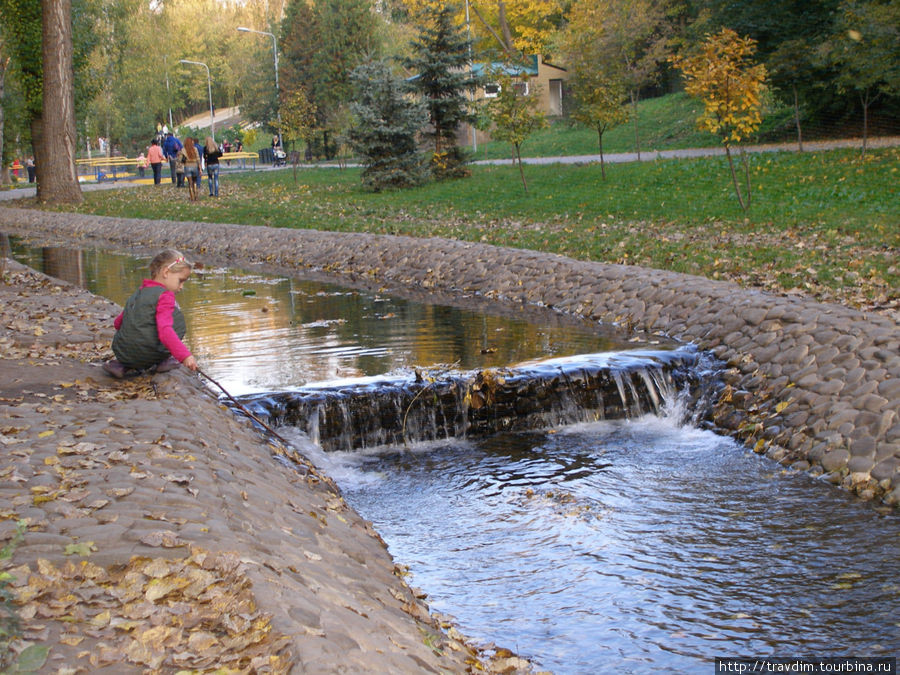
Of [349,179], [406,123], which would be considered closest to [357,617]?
[406,123]

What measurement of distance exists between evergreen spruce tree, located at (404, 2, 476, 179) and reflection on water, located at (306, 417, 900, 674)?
74.4ft

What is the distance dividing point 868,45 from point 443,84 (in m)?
12.6

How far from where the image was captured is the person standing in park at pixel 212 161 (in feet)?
101

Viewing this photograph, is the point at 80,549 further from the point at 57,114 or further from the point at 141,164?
the point at 141,164

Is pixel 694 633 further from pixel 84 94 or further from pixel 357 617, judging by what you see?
pixel 84 94

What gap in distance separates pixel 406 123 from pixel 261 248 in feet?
34.1

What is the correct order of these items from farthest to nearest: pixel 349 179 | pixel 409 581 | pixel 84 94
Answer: pixel 84 94 → pixel 349 179 → pixel 409 581

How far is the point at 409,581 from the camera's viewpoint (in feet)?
20.3

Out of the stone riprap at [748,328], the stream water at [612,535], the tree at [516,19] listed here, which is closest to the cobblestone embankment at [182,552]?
the stream water at [612,535]

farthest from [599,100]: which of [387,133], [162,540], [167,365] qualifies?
[162,540]

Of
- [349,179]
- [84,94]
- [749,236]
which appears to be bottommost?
[749,236]

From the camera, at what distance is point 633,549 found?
6.53 metres

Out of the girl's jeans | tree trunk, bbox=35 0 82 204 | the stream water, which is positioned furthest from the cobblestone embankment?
tree trunk, bbox=35 0 82 204

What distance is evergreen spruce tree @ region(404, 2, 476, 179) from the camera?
1186 inches
